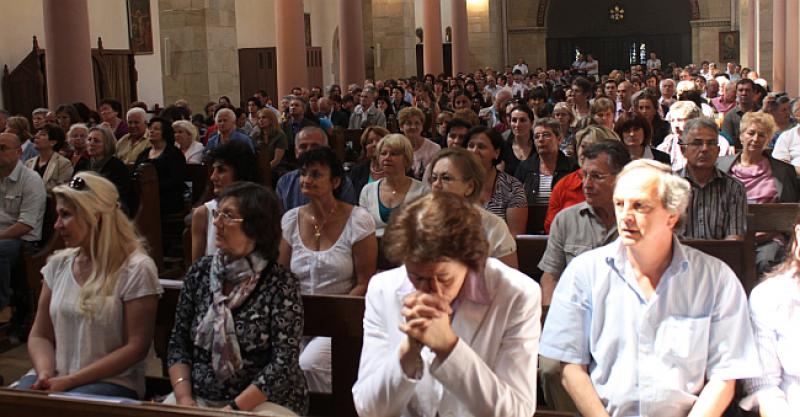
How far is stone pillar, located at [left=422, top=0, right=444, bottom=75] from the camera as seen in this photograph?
81.5ft

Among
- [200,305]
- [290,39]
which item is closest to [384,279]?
[200,305]

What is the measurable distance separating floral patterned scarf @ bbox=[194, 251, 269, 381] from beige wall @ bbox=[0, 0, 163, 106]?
14698mm

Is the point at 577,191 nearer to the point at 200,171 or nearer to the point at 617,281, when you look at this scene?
the point at 617,281

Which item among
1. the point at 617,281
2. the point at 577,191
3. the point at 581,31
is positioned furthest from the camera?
the point at 581,31

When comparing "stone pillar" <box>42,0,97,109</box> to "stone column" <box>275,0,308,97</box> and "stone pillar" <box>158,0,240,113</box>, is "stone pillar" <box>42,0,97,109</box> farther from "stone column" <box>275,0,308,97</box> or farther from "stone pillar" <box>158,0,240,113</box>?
"stone column" <box>275,0,308,97</box>

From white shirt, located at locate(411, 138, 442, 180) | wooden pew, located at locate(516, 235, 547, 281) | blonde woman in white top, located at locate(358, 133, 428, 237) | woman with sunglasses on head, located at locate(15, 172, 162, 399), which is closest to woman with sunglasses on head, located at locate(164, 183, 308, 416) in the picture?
woman with sunglasses on head, located at locate(15, 172, 162, 399)

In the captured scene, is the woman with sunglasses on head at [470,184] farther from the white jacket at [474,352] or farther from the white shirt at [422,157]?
the white shirt at [422,157]

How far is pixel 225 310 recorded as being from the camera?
362cm

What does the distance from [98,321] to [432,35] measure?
2186 cm

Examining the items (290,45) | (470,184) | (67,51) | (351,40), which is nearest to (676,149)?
(470,184)

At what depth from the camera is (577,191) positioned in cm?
575

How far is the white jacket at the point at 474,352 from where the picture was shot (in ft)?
8.94

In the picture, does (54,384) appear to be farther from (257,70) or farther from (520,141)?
(257,70)

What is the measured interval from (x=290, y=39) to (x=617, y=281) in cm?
1370
